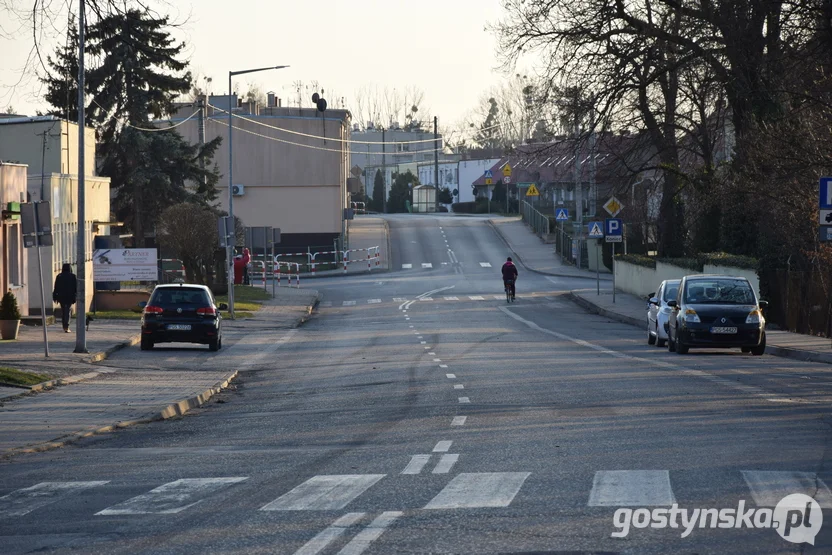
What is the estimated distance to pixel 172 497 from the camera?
8.94 metres

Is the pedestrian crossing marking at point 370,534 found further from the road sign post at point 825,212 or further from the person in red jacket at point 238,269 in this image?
the person in red jacket at point 238,269

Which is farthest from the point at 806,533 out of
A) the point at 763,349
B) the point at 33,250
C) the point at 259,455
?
the point at 33,250

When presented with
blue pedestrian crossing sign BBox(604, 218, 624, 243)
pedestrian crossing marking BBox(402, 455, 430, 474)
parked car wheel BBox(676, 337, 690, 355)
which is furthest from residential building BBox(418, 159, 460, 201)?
pedestrian crossing marking BBox(402, 455, 430, 474)

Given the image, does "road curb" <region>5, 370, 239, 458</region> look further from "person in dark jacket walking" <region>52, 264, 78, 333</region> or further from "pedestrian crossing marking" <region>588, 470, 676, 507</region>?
"person in dark jacket walking" <region>52, 264, 78, 333</region>

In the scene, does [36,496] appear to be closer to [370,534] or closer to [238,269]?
[370,534]

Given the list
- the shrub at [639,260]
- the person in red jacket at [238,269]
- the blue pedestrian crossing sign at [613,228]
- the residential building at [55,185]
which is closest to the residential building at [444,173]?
the person in red jacket at [238,269]

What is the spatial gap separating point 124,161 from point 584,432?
51.2m

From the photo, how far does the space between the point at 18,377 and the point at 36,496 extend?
9.54m

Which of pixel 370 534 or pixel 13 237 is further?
pixel 13 237

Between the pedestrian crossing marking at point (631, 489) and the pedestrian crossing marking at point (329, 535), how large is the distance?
1.62 metres

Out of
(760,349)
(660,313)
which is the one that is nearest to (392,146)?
(660,313)

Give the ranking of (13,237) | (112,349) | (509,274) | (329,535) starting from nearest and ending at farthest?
(329,535) → (112,349) → (13,237) → (509,274)

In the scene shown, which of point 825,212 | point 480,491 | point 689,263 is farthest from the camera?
point 689,263

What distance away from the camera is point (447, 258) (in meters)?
76.1
